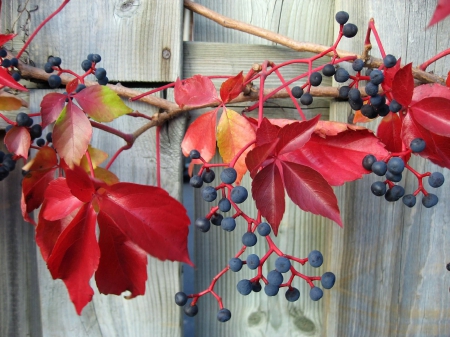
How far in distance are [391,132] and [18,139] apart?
0.66 meters

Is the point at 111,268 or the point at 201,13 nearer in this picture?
the point at 111,268

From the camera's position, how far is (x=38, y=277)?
932mm

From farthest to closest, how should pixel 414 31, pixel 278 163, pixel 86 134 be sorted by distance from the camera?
pixel 414 31 < pixel 86 134 < pixel 278 163

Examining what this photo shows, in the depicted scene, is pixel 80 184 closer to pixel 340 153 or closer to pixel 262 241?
pixel 340 153

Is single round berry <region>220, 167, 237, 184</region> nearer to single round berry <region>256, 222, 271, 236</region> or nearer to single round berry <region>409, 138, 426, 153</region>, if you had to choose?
single round berry <region>256, 222, 271, 236</region>

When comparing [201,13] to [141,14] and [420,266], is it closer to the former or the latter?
[141,14]

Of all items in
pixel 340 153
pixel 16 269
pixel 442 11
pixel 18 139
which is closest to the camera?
pixel 442 11

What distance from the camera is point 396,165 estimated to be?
1.75ft

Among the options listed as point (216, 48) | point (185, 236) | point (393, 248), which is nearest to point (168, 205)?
point (185, 236)

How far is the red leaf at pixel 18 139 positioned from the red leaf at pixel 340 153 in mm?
476

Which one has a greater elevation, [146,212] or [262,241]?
[146,212]

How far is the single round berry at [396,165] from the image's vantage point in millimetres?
533

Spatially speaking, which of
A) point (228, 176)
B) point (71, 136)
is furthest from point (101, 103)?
point (228, 176)

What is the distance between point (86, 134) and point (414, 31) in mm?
751
